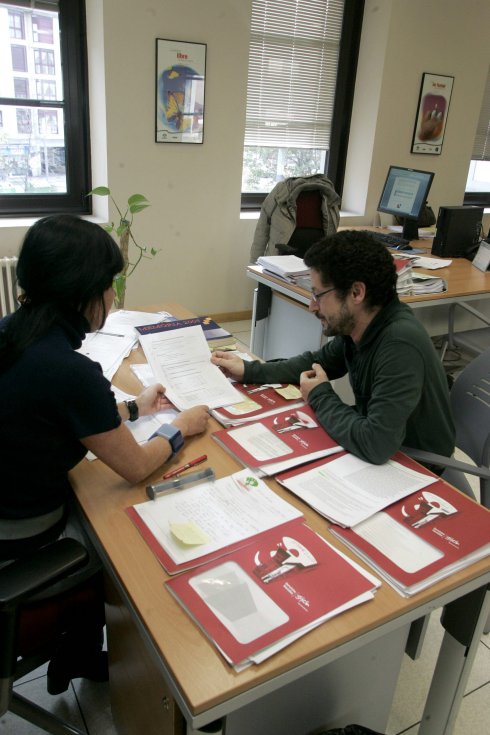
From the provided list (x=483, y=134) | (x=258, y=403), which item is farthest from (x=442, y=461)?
(x=483, y=134)

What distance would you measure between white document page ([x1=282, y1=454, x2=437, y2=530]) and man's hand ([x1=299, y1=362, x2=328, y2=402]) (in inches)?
11.0

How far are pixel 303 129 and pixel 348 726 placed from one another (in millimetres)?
4460

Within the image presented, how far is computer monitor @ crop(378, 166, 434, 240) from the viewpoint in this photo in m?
3.81

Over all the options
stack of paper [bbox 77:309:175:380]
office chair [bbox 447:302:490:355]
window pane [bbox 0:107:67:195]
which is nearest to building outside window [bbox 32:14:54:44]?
window pane [bbox 0:107:67:195]

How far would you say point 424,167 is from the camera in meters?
5.04

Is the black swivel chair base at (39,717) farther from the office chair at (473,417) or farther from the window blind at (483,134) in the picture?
the window blind at (483,134)

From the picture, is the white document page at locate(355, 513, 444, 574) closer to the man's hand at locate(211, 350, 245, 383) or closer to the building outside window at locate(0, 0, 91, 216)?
the man's hand at locate(211, 350, 245, 383)

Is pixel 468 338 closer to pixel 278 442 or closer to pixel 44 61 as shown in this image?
pixel 278 442

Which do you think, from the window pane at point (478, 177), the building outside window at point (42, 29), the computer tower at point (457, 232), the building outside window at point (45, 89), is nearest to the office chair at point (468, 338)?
the computer tower at point (457, 232)

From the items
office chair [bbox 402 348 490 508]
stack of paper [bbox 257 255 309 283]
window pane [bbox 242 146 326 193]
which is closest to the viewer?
office chair [bbox 402 348 490 508]

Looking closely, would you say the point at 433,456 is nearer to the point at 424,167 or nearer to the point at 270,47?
the point at 270,47

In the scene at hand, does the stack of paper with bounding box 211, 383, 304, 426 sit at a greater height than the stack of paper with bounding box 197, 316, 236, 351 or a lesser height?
lesser

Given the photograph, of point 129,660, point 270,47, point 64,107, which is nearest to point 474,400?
point 129,660

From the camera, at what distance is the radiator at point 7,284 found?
3.43 metres
